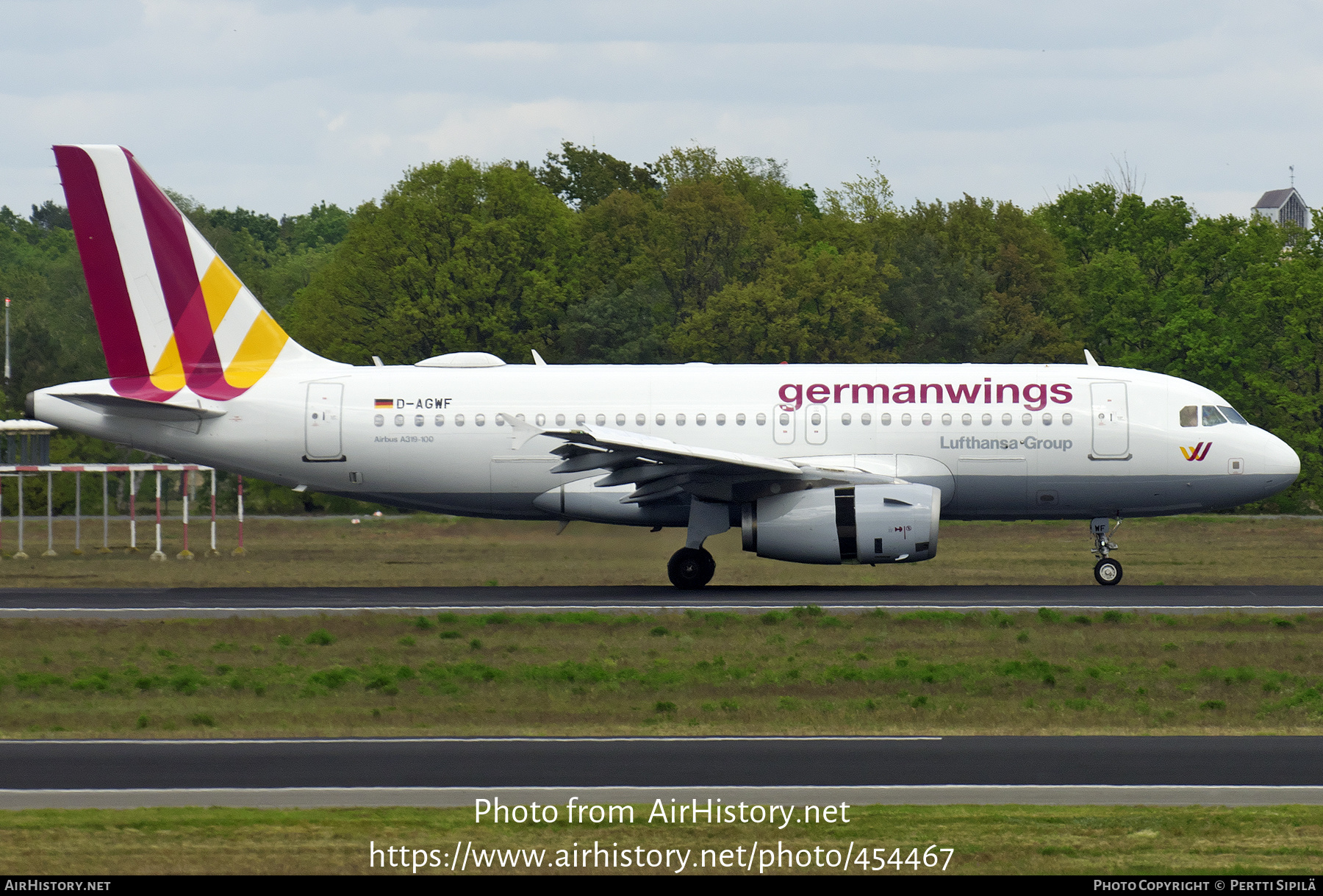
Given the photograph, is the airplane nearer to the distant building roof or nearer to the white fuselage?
the white fuselage

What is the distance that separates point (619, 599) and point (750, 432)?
13.9 ft

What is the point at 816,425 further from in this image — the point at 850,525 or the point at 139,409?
the point at 139,409

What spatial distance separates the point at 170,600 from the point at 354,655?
300 inches

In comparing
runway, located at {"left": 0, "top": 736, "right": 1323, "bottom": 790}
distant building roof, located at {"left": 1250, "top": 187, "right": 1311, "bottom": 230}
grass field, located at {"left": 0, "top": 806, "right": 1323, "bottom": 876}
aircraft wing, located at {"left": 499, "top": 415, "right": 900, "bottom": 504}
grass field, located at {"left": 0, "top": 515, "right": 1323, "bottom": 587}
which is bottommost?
grass field, located at {"left": 0, "top": 515, "right": 1323, "bottom": 587}

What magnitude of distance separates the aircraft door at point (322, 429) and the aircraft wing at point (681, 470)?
3440mm

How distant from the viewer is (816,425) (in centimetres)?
2806

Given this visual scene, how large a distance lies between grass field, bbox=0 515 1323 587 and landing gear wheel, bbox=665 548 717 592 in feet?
2.57

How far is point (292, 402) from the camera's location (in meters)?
28.7

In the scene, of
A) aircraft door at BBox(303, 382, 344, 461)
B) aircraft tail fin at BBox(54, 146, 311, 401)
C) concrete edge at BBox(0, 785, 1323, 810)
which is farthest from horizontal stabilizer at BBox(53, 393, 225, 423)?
concrete edge at BBox(0, 785, 1323, 810)

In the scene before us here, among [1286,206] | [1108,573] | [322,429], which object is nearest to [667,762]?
[1108,573]

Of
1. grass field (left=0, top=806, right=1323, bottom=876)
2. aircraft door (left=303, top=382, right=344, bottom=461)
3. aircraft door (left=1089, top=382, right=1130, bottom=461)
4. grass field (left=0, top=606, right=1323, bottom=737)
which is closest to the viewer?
grass field (left=0, top=806, right=1323, bottom=876)

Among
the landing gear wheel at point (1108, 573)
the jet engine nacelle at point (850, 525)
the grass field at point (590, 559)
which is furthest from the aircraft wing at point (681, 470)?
the landing gear wheel at point (1108, 573)

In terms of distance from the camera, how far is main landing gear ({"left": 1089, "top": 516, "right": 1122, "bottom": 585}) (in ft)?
91.4

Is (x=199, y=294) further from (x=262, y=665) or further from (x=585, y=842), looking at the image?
(x=585, y=842)
